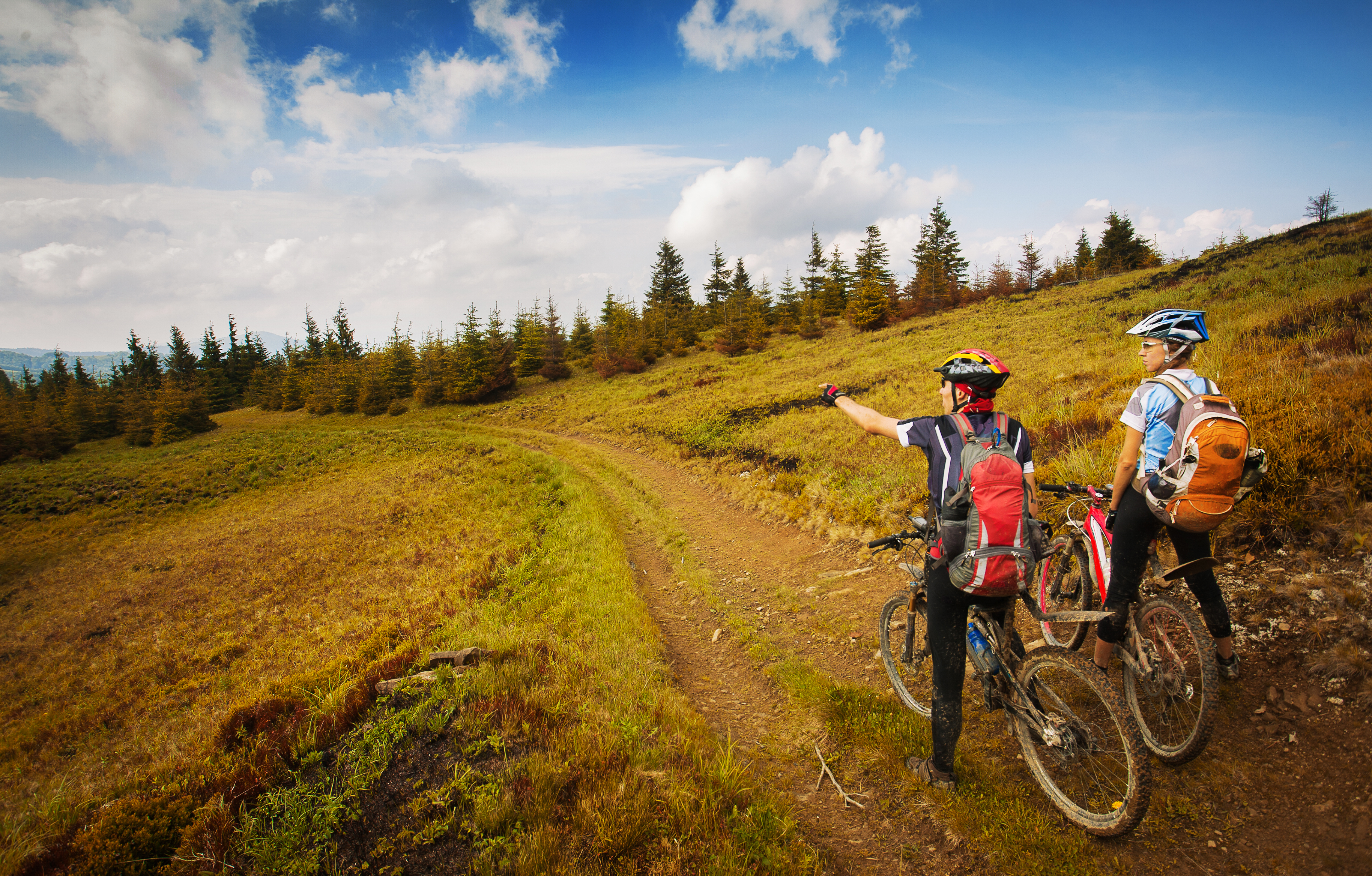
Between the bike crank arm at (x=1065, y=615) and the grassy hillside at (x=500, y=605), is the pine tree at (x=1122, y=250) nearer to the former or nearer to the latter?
the grassy hillside at (x=500, y=605)

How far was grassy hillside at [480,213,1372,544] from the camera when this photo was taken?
5758mm

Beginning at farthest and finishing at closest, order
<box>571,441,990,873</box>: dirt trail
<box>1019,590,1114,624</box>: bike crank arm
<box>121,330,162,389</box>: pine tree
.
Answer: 1. <box>121,330,162,389</box>: pine tree
2. <box>571,441,990,873</box>: dirt trail
3. <box>1019,590,1114,624</box>: bike crank arm

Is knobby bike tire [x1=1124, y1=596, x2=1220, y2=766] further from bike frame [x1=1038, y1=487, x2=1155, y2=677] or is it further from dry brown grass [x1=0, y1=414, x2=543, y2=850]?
dry brown grass [x1=0, y1=414, x2=543, y2=850]

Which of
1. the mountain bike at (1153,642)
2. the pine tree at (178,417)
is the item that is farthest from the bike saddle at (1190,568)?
the pine tree at (178,417)

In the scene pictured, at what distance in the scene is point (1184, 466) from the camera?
357 centimetres

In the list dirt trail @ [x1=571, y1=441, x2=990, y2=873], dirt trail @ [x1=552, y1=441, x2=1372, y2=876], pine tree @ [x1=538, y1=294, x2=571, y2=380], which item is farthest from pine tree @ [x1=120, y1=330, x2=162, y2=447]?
dirt trail @ [x1=552, y1=441, x2=1372, y2=876]

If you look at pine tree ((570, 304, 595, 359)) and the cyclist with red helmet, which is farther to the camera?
pine tree ((570, 304, 595, 359))

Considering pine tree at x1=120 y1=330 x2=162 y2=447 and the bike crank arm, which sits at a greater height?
pine tree at x1=120 y1=330 x2=162 y2=447

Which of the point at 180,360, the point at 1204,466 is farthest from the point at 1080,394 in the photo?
the point at 180,360

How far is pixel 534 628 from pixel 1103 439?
1034 centimetres

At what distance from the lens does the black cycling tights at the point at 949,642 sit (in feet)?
11.8

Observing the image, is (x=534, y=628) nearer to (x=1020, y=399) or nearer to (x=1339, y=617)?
(x=1339, y=617)

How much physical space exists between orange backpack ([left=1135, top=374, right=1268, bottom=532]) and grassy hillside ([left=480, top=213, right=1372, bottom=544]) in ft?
9.64

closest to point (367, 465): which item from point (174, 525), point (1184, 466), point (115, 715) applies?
point (174, 525)
